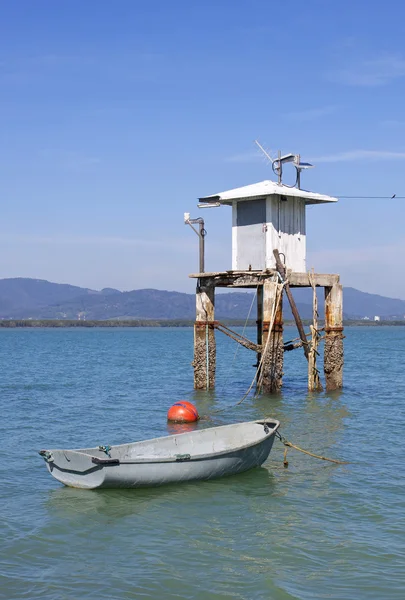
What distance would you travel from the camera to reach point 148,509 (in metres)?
14.9

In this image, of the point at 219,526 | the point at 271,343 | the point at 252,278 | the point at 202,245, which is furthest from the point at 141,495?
the point at 202,245

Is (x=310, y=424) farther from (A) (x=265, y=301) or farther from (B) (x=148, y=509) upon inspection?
(B) (x=148, y=509)

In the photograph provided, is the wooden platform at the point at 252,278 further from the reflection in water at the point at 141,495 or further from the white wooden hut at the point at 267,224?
the reflection in water at the point at 141,495

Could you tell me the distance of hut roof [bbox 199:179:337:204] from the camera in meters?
28.7


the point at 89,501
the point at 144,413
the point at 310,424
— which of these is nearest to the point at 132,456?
the point at 89,501

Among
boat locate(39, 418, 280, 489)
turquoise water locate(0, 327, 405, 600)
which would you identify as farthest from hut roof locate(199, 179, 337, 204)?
boat locate(39, 418, 280, 489)

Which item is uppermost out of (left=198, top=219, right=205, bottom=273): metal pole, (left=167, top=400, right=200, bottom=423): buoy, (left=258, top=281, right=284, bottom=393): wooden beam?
(left=198, top=219, right=205, bottom=273): metal pole

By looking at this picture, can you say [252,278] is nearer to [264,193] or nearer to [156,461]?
[264,193]

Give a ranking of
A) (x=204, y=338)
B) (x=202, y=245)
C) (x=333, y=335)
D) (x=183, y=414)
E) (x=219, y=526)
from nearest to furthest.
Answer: (x=219, y=526), (x=183, y=414), (x=333, y=335), (x=204, y=338), (x=202, y=245)

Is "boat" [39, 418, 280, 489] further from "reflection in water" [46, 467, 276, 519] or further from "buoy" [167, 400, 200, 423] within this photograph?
"buoy" [167, 400, 200, 423]

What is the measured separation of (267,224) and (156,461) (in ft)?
49.5

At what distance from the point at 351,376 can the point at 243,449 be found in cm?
3103

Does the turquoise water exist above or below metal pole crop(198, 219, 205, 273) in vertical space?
below

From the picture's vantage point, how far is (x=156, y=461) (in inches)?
617
